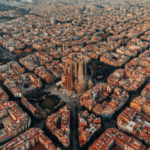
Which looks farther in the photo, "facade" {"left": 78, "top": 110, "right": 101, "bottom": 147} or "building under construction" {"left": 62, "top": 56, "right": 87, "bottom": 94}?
"building under construction" {"left": 62, "top": 56, "right": 87, "bottom": 94}

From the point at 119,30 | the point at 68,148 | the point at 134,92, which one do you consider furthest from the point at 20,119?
the point at 119,30

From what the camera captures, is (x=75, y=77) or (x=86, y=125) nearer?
(x=86, y=125)

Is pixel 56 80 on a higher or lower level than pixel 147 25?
lower

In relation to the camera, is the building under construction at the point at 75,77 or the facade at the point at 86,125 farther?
the building under construction at the point at 75,77

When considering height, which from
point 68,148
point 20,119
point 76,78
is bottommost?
point 68,148

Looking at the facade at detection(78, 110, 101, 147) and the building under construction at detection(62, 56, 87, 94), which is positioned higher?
the building under construction at detection(62, 56, 87, 94)

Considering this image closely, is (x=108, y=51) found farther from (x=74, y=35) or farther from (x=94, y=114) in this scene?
(x=94, y=114)

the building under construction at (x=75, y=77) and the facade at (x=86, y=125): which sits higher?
the building under construction at (x=75, y=77)

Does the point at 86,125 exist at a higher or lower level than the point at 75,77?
lower
